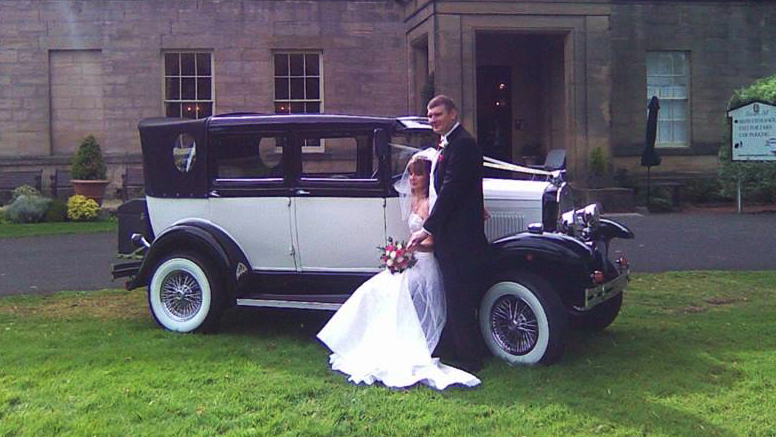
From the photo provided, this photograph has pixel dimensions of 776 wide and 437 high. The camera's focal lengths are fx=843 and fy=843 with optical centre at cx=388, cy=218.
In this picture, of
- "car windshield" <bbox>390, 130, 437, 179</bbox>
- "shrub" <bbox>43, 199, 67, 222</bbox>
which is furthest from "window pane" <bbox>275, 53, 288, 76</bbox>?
"car windshield" <bbox>390, 130, 437, 179</bbox>

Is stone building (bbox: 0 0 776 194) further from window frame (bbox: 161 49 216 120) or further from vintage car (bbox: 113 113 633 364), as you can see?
vintage car (bbox: 113 113 633 364)

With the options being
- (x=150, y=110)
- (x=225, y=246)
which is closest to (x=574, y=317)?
(x=225, y=246)

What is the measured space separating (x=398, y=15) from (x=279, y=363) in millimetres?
14784

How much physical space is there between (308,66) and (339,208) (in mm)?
13804

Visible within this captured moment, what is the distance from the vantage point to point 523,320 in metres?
6.01

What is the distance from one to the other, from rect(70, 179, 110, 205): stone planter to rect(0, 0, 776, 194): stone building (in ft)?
5.77

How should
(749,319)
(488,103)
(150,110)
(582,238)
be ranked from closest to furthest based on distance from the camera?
(582,238) < (749,319) < (150,110) < (488,103)

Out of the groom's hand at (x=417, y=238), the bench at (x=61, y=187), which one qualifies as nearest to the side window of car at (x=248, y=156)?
the groom's hand at (x=417, y=238)

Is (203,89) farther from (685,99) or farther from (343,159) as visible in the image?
(343,159)

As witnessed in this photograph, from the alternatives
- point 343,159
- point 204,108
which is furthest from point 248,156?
point 204,108

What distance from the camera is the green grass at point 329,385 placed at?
4.84 meters

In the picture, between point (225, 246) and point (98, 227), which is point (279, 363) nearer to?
point (225, 246)

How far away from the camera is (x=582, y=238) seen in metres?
6.55

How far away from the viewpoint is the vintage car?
6.41 m
